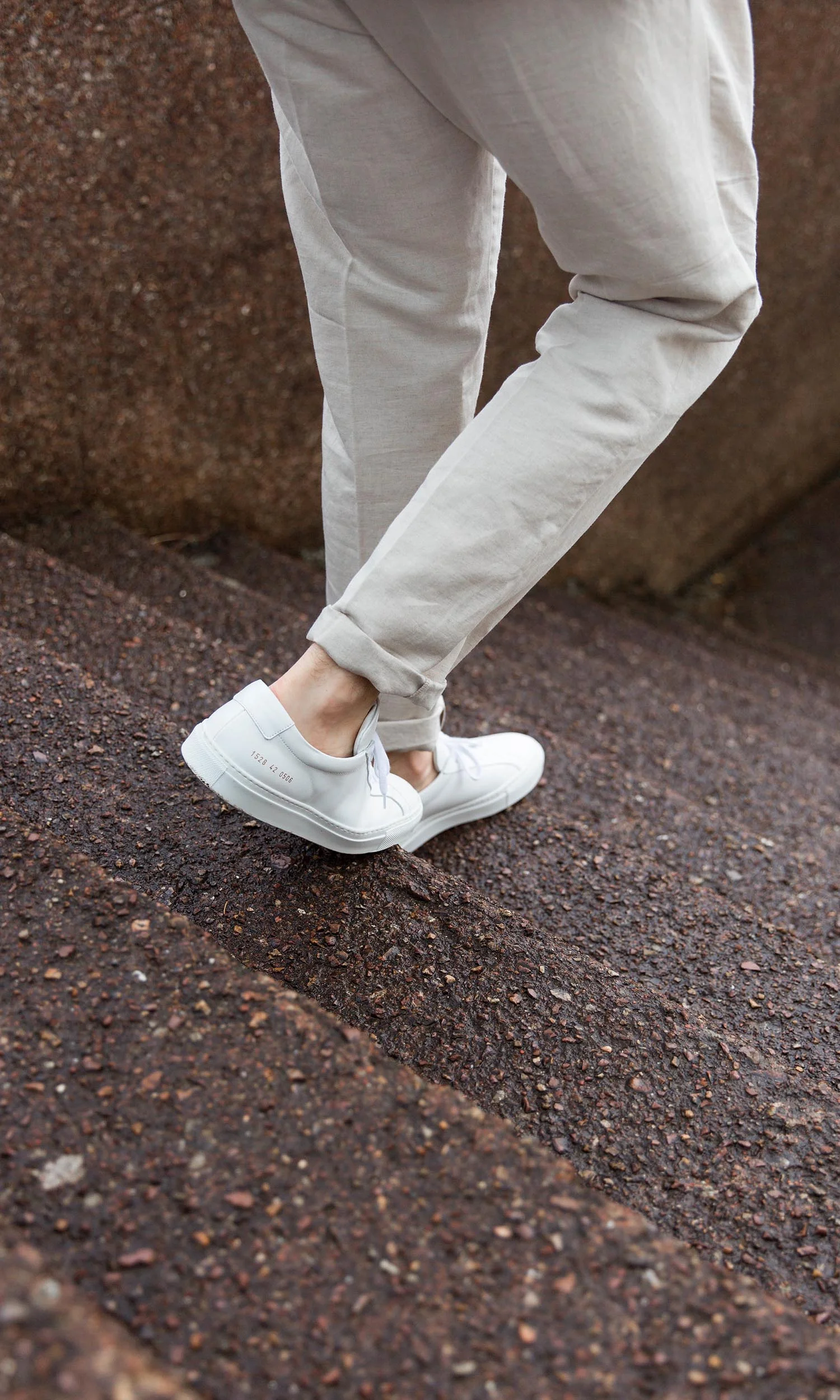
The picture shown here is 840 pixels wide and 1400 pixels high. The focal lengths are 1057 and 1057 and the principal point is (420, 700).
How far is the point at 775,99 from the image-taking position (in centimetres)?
330

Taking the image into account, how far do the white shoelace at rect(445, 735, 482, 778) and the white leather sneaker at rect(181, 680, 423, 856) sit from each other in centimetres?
36

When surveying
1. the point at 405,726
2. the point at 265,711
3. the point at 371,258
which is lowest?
the point at 405,726

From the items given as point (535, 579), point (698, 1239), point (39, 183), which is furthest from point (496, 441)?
point (39, 183)

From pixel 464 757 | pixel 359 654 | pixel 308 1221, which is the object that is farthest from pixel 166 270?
pixel 308 1221

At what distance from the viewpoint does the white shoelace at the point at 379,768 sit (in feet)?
→ 4.32

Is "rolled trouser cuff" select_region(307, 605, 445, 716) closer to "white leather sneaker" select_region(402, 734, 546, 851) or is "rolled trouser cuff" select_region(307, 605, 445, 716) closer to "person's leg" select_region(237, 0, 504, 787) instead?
Result: "person's leg" select_region(237, 0, 504, 787)

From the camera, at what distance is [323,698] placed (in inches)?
43.8

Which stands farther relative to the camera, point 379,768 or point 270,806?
point 379,768

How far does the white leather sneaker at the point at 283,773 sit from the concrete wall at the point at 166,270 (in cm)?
146

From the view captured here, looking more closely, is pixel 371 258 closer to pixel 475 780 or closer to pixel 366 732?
pixel 366 732

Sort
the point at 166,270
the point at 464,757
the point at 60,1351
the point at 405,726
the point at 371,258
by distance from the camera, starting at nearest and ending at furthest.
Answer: the point at 60,1351, the point at 371,258, the point at 405,726, the point at 464,757, the point at 166,270

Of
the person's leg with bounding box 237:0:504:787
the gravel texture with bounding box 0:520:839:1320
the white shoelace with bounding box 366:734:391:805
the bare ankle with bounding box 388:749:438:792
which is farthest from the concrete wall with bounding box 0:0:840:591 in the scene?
the white shoelace with bounding box 366:734:391:805

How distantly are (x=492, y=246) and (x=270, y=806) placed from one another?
26.1 inches

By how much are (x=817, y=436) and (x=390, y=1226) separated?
4503mm
